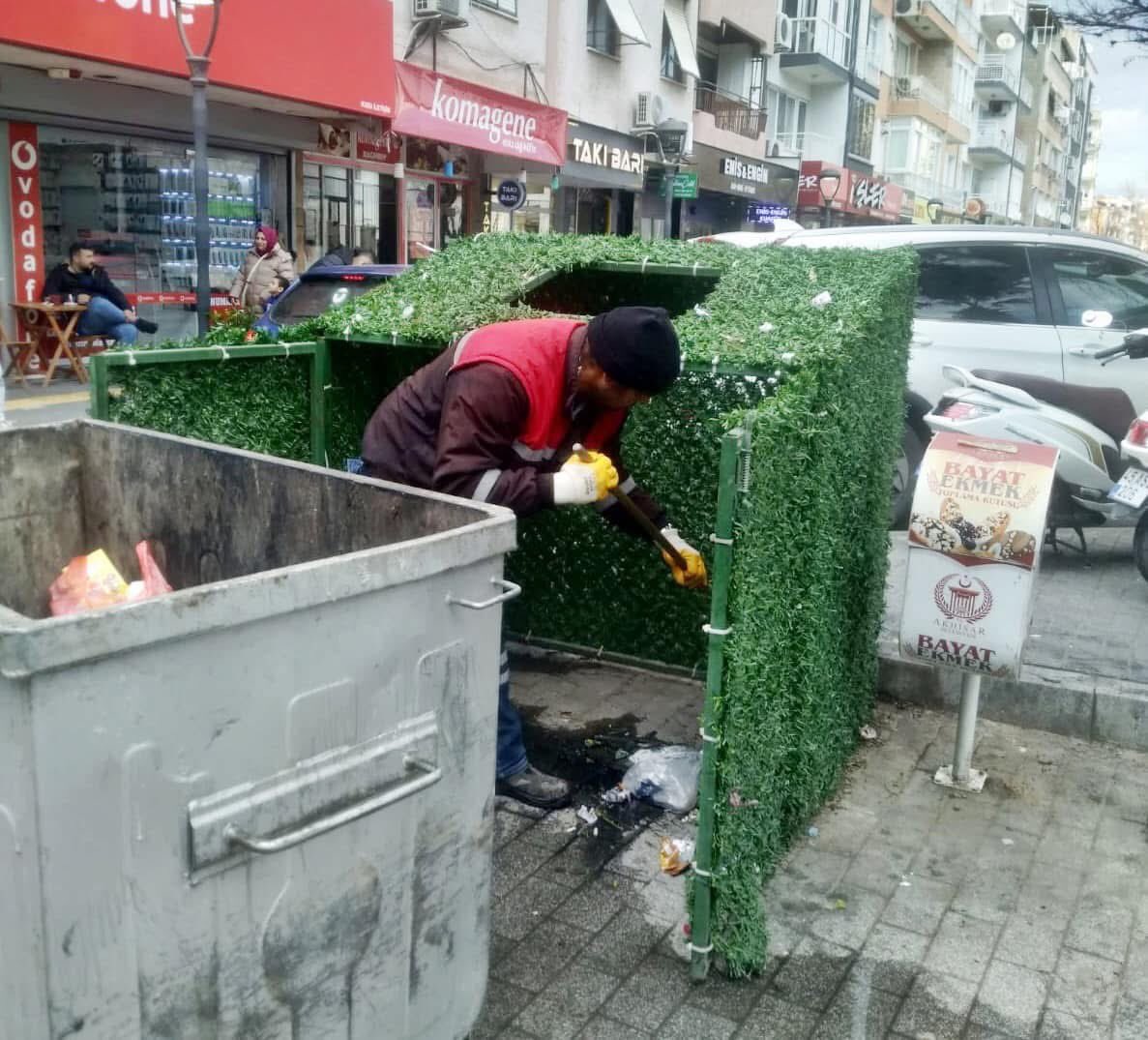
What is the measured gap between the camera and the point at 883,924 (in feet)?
10.8

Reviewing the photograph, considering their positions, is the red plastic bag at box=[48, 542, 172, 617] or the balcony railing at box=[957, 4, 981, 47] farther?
the balcony railing at box=[957, 4, 981, 47]

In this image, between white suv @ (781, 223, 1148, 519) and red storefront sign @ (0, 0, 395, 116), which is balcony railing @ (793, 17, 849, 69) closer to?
red storefront sign @ (0, 0, 395, 116)

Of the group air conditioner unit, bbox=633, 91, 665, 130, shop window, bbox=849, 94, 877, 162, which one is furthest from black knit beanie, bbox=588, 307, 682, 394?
shop window, bbox=849, 94, 877, 162

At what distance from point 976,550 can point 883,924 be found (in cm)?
127

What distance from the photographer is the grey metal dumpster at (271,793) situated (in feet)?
5.01

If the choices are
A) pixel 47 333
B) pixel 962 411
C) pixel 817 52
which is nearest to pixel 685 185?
pixel 817 52

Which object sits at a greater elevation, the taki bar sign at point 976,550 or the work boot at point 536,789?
the taki bar sign at point 976,550

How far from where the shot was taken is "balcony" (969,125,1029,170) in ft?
176

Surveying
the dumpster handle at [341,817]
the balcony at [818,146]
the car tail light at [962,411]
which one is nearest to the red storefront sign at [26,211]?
the car tail light at [962,411]

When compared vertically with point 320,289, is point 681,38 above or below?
above

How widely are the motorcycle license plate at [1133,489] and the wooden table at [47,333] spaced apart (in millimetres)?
10010

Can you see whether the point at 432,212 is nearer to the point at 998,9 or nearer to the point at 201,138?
the point at 201,138

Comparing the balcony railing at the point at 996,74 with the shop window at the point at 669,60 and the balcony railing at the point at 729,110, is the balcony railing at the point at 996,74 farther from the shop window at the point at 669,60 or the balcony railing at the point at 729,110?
the shop window at the point at 669,60

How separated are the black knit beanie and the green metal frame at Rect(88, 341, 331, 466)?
5.29ft
